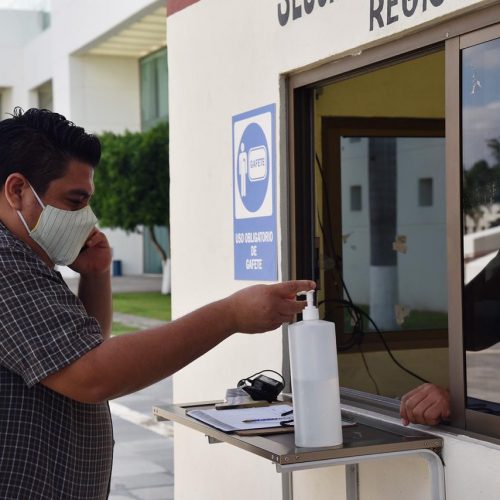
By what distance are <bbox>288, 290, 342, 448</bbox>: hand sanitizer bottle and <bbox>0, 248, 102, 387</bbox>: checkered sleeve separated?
27.0 inches

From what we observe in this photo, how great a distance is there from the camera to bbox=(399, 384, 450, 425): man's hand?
302 cm

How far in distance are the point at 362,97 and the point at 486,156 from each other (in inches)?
47.2

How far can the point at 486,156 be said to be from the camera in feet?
10.4

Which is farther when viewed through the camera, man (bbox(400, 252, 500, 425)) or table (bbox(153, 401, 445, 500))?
man (bbox(400, 252, 500, 425))

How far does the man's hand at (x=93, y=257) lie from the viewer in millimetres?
2635

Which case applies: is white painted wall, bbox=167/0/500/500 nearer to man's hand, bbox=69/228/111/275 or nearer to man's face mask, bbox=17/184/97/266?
man's hand, bbox=69/228/111/275

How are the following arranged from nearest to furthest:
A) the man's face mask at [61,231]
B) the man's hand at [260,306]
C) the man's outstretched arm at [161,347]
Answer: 1. the man's outstretched arm at [161,347]
2. the man's hand at [260,306]
3. the man's face mask at [61,231]

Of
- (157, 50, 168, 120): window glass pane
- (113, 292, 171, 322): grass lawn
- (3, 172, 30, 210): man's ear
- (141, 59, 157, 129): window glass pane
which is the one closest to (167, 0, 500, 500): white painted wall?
(3, 172, 30, 210): man's ear

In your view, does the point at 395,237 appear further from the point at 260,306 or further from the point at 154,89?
the point at 154,89

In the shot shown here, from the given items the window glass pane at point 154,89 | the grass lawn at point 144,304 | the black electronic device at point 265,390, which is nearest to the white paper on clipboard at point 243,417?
the black electronic device at point 265,390

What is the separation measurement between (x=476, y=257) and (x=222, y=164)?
1624 mm

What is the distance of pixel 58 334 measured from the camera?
201cm

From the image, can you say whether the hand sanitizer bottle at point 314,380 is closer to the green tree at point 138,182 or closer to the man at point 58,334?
the man at point 58,334

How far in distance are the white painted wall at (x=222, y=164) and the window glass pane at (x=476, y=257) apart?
1.20 ft
